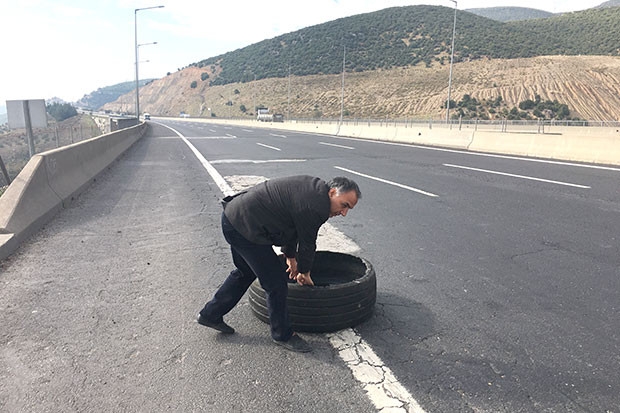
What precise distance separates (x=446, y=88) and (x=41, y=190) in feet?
236

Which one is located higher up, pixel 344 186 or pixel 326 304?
pixel 344 186

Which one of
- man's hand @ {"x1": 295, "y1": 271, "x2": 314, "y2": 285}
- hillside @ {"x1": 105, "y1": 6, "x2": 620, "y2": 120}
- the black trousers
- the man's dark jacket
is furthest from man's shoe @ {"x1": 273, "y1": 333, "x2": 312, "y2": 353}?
hillside @ {"x1": 105, "y1": 6, "x2": 620, "y2": 120}

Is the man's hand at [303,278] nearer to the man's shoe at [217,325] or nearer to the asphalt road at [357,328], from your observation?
the asphalt road at [357,328]

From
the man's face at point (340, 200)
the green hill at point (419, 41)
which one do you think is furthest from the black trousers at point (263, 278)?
the green hill at point (419, 41)

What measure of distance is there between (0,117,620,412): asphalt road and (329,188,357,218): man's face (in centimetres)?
107

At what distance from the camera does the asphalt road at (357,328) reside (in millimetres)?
2781

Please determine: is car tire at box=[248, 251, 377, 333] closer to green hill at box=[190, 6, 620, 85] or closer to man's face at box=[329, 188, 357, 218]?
man's face at box=[329, 188, 357, 218]

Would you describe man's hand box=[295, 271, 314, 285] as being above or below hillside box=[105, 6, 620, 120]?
below

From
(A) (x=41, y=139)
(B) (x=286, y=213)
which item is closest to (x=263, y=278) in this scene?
(B) (x=286, y=213)

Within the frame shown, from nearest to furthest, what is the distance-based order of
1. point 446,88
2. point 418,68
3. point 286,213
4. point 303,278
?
point 286,213 < point 303,278 < point 446,88 < point 418,68

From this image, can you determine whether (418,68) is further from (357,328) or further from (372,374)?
(372,374)

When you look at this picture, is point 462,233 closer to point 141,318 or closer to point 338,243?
point 338,243

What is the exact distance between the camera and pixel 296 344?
335cm

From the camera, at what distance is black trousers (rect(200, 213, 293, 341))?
327 cm
